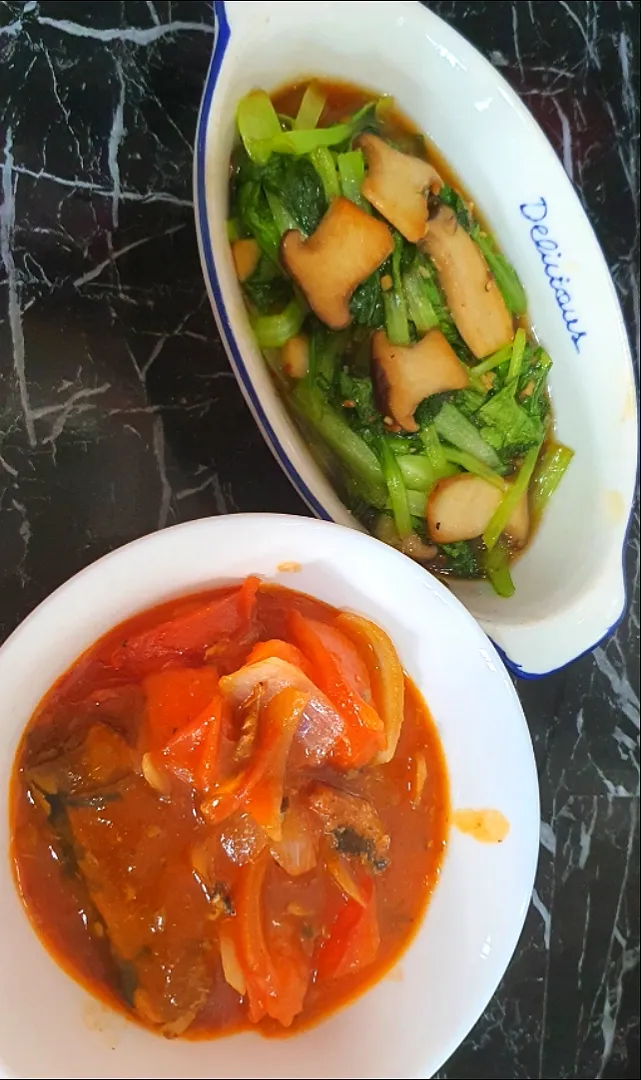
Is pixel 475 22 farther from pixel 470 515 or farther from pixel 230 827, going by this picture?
pixel 230 827

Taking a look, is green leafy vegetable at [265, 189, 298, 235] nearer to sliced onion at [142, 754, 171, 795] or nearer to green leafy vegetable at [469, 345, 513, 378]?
green leafy vegetable at [469, 345, 513, 378]

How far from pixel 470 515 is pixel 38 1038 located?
102cm

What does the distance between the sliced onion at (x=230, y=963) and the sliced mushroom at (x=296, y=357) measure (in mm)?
881

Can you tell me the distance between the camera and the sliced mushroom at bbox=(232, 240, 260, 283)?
146cm

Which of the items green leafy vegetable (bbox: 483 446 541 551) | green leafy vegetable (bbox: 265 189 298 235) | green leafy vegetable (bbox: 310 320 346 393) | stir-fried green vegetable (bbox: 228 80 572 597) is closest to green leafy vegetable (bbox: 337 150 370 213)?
stir-fried green vegetable (bbox: 228 80 572 597)

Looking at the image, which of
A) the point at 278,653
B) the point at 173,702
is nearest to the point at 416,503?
the point at 278,653

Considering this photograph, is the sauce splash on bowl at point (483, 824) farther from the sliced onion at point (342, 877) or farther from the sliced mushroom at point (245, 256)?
the sliced mushroom at point (245, 256)

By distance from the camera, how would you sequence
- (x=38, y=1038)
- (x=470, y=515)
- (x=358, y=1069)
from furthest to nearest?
(x=470, y=515) < (x=358, y=1069) < (x=38, y=1038)

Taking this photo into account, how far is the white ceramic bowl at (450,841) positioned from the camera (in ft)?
3.60

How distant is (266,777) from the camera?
115 cm

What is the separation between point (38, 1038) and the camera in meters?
1.10

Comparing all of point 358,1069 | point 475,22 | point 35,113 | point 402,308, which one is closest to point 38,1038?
point 358,1069

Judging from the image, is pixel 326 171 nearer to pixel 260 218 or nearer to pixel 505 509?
pixel 260 218

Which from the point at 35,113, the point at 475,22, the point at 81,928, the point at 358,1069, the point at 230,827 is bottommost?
the point at 358,1069
